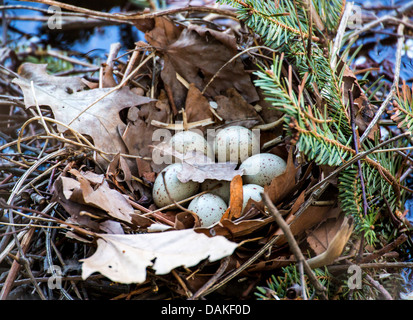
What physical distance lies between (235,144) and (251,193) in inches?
8.6

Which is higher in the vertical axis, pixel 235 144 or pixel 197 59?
pixel 197 59

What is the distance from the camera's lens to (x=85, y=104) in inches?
49.6

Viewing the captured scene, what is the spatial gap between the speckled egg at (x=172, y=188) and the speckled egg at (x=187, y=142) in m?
0.08

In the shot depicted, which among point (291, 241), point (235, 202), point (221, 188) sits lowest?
point (221, 188)

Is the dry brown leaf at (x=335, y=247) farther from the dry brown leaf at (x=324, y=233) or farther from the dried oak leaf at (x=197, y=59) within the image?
the dried oak leaf at (x=197, y=59)

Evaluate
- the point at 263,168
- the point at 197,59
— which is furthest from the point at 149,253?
the point at 197,59

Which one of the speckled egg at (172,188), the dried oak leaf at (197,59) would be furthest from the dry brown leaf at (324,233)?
the dried oak leaf at (197,59)

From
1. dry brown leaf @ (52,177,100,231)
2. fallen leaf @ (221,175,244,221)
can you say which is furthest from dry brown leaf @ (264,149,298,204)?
dry brown leaf @ (52,177,100,231)

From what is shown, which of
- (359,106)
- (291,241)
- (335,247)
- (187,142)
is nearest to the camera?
(291,241)

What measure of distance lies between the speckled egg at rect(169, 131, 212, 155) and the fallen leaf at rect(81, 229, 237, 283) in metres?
0.44

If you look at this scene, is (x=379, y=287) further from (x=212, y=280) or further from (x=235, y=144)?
(x=235, y=144)

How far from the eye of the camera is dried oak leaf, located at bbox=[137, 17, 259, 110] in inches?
50.2

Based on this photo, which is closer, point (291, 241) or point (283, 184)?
point (291, 241)

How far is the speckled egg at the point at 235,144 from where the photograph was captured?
1.24 meters
